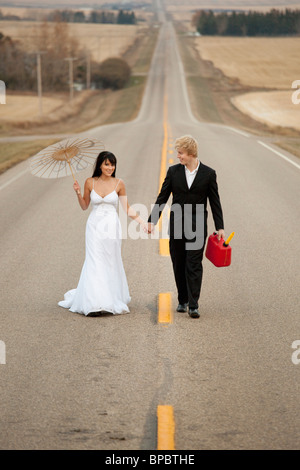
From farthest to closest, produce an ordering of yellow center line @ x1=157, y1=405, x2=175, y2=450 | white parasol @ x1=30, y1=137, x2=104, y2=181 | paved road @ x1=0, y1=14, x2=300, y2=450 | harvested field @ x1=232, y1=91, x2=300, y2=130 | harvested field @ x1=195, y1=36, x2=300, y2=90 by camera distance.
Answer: harvested field @ x1=195, y1=36, x2=300, y2=90
harvested field @ x1=232, y1=91, x2=300, y2=130
white parasol @ x1=30, y1=137, x2=104, y2=181
paved road @ x1=0, y1=14, x2=300, y2=450
yellow center line @ x1=157, y1=405, x2=175, y2=450

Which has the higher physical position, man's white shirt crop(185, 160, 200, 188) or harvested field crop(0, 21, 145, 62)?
harvested field crop(0, 21, 145, 62)

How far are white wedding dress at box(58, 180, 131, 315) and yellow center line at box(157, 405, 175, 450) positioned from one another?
250 centimetres

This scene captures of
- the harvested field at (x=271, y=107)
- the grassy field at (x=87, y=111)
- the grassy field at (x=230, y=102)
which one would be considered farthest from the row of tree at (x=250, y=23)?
the harvested field at (x=271, y=107)

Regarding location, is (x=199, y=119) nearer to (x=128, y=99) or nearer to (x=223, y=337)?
(x=128, y=99)

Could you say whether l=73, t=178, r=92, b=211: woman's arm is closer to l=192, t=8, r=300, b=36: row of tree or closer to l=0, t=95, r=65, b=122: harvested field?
l=0, t=95, r=65, b=122: harvested field

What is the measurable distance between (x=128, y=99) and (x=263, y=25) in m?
75.7

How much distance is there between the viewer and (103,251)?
25.6 feet

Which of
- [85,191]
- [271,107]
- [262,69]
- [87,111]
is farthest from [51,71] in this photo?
[85,191]

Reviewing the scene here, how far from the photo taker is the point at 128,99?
255ft

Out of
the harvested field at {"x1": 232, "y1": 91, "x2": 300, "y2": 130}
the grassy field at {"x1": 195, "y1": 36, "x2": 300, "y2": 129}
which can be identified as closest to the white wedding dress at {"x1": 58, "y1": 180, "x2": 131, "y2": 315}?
the harvested field at {"x1": 232, "y1": 91, "x2": 300, "y2": 130}

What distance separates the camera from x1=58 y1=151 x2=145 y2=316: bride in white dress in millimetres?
7695

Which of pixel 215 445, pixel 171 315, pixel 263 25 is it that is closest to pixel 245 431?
pixel 215 445

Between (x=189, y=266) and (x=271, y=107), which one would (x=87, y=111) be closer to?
(x=271, y=107)

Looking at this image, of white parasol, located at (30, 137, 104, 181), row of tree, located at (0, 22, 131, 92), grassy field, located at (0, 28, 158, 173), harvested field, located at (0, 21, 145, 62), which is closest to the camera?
white parasol, located at (30, 137, 104, 181)
